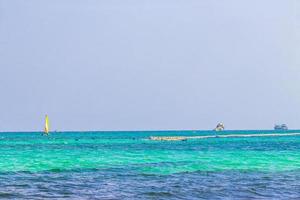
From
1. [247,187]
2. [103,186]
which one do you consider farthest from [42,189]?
[247,187]

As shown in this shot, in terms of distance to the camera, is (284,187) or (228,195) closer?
(228,195)

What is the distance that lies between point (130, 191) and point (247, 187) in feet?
17.8

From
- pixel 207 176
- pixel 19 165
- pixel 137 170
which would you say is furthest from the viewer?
pixel 19 165

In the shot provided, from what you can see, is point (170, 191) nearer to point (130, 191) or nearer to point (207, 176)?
point (130, 191)

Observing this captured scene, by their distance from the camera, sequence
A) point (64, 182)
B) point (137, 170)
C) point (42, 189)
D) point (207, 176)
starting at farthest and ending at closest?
point (137, 170) → point (207, 176) → point (64, 182) → point (42, 189)

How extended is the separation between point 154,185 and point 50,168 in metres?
12.4

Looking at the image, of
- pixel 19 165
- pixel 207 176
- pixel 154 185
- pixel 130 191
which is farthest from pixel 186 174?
pixel 19 165

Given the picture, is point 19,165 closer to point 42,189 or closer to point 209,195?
point 42,189

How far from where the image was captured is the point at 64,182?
30.3 metres

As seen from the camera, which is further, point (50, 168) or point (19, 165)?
point (19, 165)

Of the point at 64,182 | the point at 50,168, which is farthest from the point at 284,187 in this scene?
the point at 50,168

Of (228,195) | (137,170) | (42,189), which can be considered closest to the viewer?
(228,195)

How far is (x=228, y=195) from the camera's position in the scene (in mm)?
25594

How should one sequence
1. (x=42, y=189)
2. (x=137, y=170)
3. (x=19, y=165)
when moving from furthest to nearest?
1. (x=19, y=165)
2. (x=137, y=170)
3. (x=42, y=189)
